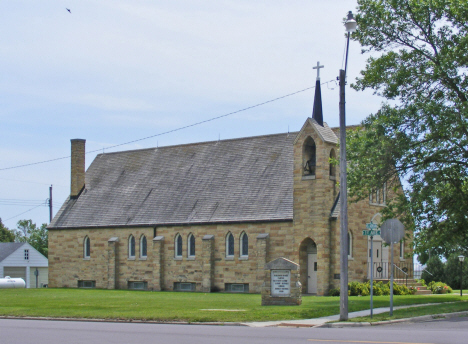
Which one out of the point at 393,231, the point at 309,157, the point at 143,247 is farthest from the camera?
the point at 143,247

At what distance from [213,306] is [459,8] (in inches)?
579

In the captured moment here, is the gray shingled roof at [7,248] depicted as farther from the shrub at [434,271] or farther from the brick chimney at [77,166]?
the shrub at [434,271]

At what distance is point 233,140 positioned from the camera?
148ft

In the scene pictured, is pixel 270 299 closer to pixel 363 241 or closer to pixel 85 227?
pixel 363 241

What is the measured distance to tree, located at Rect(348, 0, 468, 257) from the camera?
27.1m

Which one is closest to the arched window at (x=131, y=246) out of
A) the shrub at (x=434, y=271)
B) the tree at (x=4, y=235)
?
the shrub at (x=434, y=271)

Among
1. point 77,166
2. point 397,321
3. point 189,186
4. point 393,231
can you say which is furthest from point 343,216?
point 77,166

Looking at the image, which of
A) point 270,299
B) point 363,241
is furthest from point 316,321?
point 363,241

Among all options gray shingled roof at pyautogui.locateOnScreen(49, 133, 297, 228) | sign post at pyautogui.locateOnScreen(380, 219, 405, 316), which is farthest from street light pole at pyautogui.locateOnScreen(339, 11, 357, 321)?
gray shingled roof at pyautogui.locateOnScreen(49, 133, 297, 228)

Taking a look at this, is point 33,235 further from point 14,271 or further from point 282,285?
point 282,285

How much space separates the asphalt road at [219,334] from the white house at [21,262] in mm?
58569

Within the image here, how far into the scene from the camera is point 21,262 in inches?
3046

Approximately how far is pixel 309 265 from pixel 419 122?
1247cm

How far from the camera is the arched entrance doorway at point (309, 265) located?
36.8 metres
